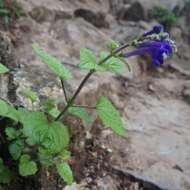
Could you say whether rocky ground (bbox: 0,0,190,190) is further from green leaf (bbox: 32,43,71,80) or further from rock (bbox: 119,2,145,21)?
rock (bbox: 119,2,145,21)

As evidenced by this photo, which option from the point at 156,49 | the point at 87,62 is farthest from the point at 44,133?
the point at 156,49

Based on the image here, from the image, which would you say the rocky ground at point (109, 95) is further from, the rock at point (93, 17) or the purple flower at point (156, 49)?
the purple flower at point (156, 49)

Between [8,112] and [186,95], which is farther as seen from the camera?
[186,95]

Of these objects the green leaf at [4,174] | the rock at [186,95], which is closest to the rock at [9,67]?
the green leaf at [4,174]

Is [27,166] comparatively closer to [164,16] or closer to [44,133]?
[44,133]

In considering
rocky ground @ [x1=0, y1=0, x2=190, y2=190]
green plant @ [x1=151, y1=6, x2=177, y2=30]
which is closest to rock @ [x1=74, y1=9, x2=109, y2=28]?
rocky ground @ [x1=0, y1=0, x2=190, y2=190]

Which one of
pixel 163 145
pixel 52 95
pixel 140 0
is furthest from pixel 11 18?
pixel 140 0
